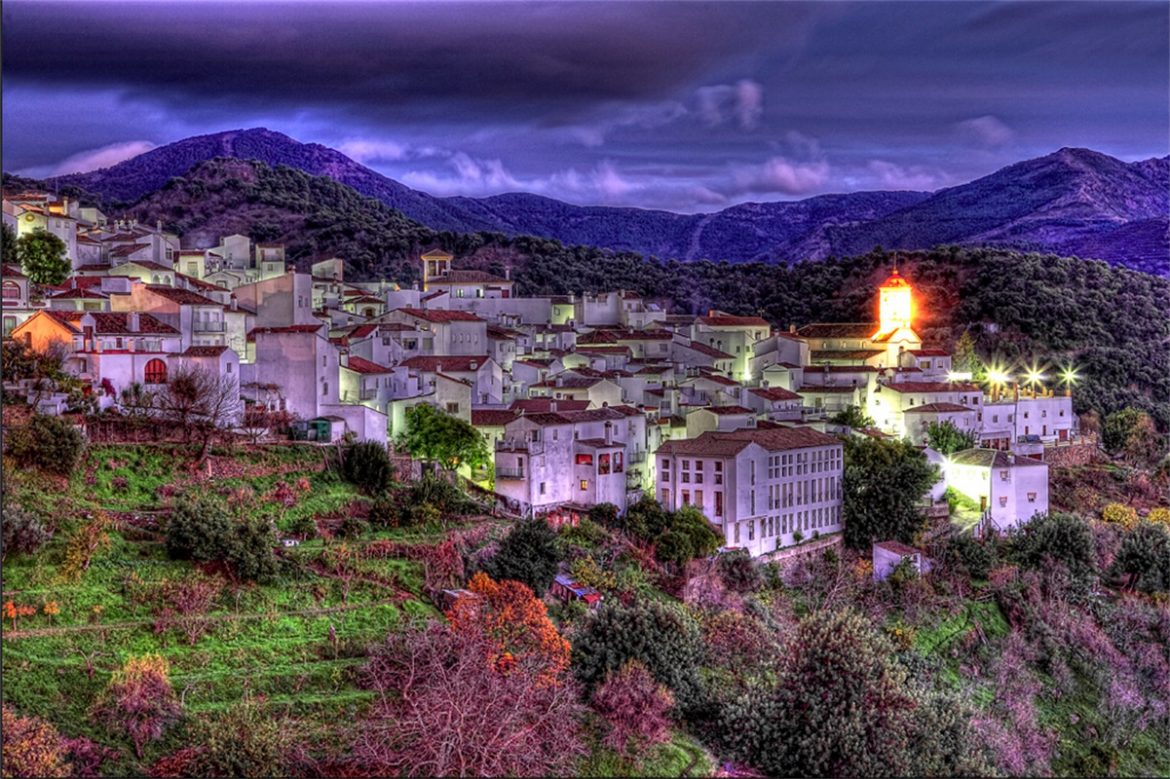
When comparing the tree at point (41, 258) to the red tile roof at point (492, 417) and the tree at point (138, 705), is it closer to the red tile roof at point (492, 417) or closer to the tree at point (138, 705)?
the red tile roof at point (492, 417)

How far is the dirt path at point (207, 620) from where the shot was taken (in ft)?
50.7

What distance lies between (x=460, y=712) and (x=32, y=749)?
493cm

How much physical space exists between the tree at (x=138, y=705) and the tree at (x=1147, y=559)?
2404cm

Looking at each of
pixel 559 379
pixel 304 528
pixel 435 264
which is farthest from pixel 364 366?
pixel 435 264

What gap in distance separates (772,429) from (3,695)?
20080 mm

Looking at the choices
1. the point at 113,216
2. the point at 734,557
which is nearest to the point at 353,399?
the point at 734,557

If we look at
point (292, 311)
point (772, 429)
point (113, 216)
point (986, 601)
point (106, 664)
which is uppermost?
point (113, 216)

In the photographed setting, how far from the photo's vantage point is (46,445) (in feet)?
61.3

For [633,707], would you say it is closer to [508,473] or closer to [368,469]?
[368,469]

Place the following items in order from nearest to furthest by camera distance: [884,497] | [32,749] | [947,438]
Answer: [32,749] → [884,497] → [947,438]

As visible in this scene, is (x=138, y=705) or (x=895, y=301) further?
(x=895, y=301)

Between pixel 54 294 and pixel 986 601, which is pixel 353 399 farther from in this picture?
pixel 986 601

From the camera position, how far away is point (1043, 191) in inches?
3063

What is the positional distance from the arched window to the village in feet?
0.12
